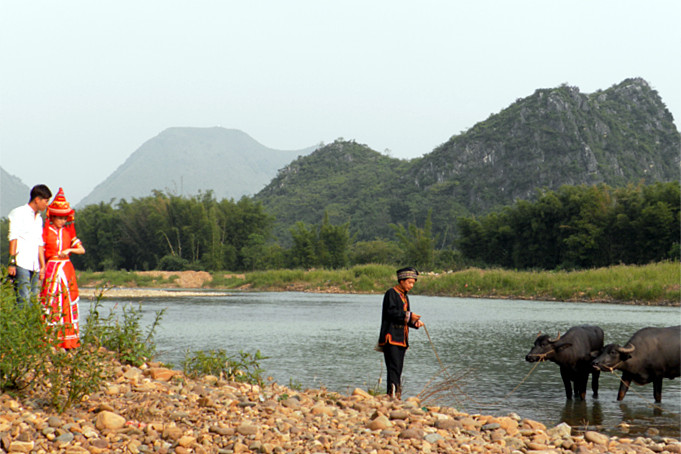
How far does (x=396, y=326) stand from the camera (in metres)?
7.05

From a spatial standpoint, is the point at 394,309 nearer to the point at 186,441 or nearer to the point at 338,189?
the point at 186,441

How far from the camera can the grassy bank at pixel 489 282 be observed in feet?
92.5

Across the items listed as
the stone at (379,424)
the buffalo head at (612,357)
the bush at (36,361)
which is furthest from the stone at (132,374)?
the buffalo head at (612,357)

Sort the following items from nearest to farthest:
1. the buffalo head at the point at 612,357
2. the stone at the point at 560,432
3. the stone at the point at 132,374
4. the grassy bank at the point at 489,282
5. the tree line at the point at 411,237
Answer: the stone at the point at 560,432 → the stone at the point at 132,374 → the buffalo head at the point at 612,357 → the grassy bank at the point at 489,282 → the tree line at the point at 411,237

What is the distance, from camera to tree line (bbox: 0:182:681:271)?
40.4 metres

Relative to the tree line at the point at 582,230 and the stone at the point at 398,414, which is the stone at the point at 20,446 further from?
the tree line at the point at 582,230

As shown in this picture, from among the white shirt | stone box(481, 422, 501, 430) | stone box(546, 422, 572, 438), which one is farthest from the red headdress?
stone box(546, 422, 572, 438)

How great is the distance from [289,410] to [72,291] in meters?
2.79

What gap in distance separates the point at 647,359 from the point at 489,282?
2678 centimetres

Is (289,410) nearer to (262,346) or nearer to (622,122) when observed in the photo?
(262,346)

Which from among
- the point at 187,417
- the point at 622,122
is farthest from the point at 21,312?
the point at 622,122

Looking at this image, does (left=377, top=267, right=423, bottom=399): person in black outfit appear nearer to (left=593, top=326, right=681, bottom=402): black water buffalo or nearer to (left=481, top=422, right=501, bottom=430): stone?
(left=481, top=422, right=501, bottom=430): stone

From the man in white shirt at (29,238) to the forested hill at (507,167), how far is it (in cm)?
6355

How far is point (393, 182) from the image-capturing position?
89062 mm
